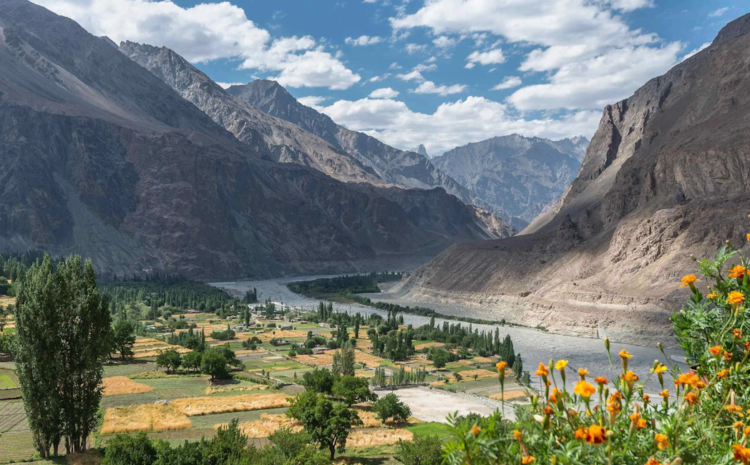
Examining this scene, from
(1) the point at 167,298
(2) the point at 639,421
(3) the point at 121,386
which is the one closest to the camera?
(2) the point at 639,421

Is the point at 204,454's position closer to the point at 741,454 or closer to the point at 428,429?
the point at 428,429

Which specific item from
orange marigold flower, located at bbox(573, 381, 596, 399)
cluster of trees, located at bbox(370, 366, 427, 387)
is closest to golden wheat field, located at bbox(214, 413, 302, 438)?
cluster of trees, located at bbox(370, 366, 427, 387)

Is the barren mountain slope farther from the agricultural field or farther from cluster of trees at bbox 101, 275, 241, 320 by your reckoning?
cluster of trees at bbox 101, 275, 241, 320

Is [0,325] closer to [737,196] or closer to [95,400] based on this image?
[95,400]

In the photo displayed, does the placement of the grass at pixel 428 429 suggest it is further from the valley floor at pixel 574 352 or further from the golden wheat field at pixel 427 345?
the golden wheat field at pixel 427 345

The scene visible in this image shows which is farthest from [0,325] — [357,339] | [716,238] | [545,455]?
[716,238]

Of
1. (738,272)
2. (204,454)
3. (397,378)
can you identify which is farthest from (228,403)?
(738,272)
